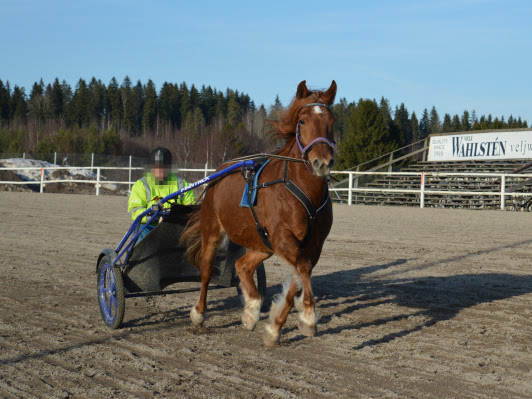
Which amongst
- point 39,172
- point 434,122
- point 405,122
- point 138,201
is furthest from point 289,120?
point 434,122

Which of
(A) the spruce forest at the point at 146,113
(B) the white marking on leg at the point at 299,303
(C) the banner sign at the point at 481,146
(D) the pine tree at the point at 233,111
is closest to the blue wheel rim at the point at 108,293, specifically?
(B) the white marking on leg at the point at 299,303

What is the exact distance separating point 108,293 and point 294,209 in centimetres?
199

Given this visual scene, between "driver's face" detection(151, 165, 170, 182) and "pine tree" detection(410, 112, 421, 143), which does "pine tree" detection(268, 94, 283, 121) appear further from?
"pine tree" detection(410, 112, 421, 143)

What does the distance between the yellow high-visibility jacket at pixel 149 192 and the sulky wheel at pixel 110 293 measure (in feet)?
1.78

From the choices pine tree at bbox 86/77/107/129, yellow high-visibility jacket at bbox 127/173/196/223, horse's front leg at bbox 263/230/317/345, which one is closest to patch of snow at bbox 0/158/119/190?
yellow high-visibility jacket at bbox 127/173/196/223

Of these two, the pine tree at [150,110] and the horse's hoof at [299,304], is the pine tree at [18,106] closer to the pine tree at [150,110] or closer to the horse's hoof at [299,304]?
the pine tree at [150,110]

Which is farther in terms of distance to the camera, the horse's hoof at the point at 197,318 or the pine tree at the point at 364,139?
the pine tree at the point at 364,139

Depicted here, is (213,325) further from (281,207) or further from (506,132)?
(506,132)

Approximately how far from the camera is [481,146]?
2981 cm

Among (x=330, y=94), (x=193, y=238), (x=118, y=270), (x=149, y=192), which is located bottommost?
(x=118, y=270)

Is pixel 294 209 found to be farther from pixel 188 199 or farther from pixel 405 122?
pixel 405 122

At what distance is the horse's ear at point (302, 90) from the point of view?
15.1 feet

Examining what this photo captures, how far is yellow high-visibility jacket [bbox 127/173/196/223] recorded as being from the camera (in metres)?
5.69

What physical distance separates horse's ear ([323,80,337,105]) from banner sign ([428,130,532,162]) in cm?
2609
